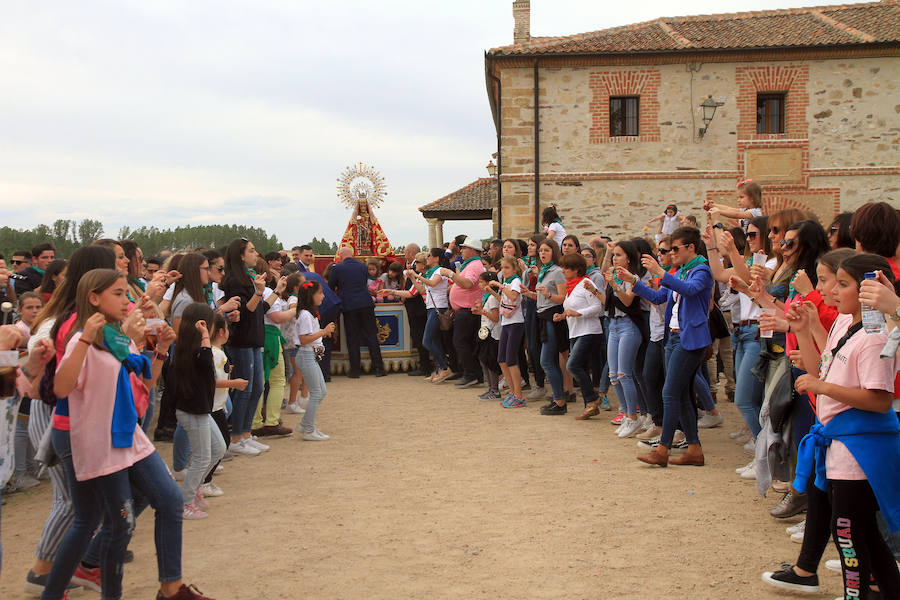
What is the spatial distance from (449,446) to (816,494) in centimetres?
411

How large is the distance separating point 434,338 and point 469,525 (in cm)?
681

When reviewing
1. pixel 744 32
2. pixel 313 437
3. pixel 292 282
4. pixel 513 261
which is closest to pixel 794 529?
pixel 313 437

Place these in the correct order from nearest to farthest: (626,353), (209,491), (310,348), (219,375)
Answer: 1. (219,375)
2. (209,491)
3. (626,353)
4. (310,348)

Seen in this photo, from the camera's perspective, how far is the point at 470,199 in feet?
113

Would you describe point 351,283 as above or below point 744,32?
below

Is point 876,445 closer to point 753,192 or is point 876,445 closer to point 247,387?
point 753,192

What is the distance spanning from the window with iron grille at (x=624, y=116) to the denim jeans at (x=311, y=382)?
14.2 meters

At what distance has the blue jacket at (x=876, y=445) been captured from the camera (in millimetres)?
3189

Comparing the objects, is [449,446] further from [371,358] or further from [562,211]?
[562,211]

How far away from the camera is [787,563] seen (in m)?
4.06

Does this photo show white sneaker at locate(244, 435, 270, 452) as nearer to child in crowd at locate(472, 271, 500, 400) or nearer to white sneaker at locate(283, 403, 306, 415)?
white sneaker at locate(283, 403, 306, 415)

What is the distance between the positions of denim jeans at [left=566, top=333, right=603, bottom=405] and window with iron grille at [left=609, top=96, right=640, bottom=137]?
12.6 metres

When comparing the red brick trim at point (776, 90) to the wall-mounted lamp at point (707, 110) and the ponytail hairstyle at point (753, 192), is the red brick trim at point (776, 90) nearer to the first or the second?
the wall-mounted lamp at point (707, 110)

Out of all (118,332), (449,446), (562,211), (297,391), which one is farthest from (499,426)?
(562,211)
